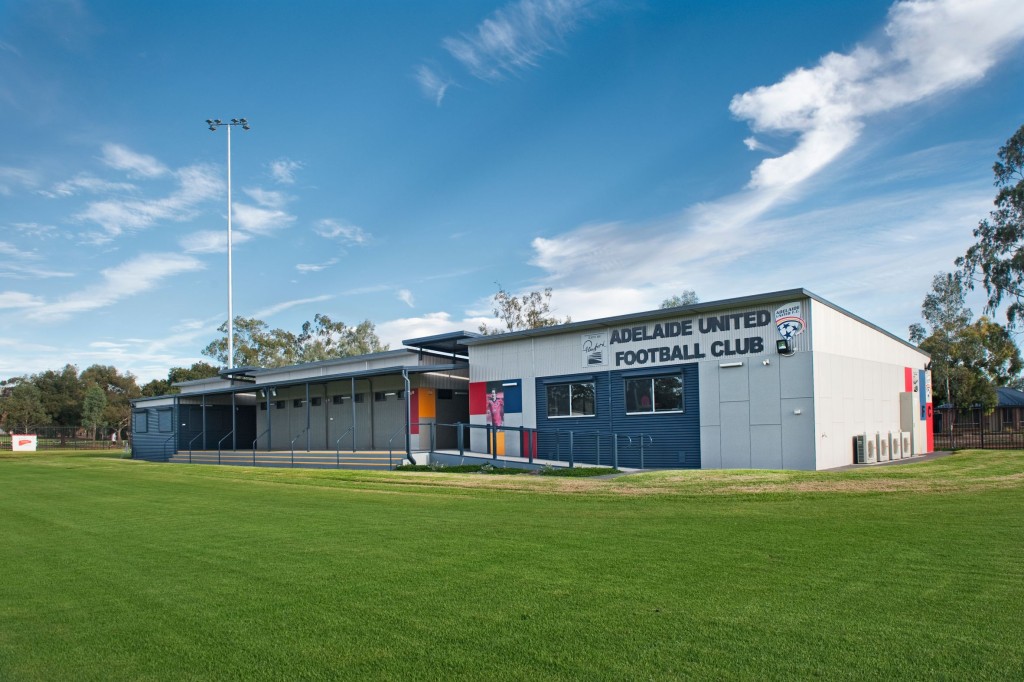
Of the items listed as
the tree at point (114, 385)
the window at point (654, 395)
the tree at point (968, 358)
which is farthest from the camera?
the tree at point (114, 385)

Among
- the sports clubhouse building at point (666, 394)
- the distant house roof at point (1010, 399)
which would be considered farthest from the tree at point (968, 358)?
the sports clubhouse building at point (666, 394)

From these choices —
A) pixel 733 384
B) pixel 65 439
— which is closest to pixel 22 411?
pixel 65 439

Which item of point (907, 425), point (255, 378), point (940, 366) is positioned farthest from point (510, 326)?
point (907, 425)

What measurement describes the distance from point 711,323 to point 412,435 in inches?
472

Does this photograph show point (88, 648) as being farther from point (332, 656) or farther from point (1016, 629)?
point (1016, 629)

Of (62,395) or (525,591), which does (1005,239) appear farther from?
(62,395)

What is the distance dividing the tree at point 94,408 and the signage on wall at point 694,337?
6401 centimetres

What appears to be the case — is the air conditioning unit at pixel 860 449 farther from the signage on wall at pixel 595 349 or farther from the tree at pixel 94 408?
the tree at pixel 94 408

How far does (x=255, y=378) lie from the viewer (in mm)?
37094

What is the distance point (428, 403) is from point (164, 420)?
18.9m

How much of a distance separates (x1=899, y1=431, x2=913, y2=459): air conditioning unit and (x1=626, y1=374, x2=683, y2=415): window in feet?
30.6

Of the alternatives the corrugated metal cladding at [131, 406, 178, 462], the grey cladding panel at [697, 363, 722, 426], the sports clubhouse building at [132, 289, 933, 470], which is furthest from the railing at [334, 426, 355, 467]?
the grey cladding panel at [697, 363, 722, 426]

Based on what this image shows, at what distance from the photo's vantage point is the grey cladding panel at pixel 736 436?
19.4 m

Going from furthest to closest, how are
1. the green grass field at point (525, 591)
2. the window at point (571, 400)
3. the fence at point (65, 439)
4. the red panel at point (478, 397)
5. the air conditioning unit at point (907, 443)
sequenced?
1. the fence at point (65, 439)
2. the red panel at point (478, 397)
3. the air conditioning unit at point (907, 443)
4. the window at point (571, 400)
5. the green grass field at point (525, 591)
